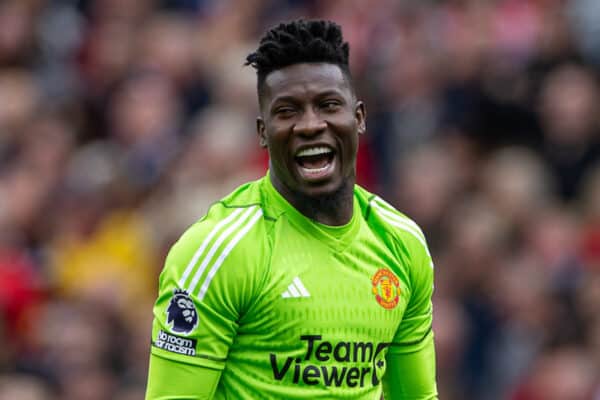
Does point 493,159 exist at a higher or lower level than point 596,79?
lower

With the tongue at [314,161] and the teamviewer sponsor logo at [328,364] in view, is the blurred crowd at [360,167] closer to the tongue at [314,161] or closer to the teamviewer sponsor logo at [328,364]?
the teamviewer sponsor logo at [328,364]

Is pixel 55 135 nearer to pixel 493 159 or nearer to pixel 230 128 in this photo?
pixel 230 128

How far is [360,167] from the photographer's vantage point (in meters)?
9.49

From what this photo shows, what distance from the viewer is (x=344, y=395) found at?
4406mm

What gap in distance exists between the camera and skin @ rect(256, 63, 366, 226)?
4.32 m

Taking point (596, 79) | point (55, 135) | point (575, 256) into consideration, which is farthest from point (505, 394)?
point (55, 135)

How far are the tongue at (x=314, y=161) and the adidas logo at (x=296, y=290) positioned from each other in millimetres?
356

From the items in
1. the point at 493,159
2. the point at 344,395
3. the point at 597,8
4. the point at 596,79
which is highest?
the point at 597,8

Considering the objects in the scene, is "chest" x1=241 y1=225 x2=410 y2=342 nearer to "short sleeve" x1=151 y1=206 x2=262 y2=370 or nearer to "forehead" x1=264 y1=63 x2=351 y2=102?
"short sleeve" x1=151 y1=206 x2=262 y2=370

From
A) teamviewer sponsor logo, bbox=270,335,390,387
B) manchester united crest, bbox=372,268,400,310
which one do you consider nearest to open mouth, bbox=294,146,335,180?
manchester united crest, bbox=372,268,400,310

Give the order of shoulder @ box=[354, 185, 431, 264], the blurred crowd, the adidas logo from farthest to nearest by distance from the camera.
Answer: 1. the blurred crowd
2. shoulder @ box=[354, 185, 431, 264]
3. the adidas logo

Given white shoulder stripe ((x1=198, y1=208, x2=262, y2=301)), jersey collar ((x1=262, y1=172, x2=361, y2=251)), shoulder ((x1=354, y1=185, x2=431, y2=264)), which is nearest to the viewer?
white shoulder stripe ((x1=198, y1=208, x2=262, y2=301))

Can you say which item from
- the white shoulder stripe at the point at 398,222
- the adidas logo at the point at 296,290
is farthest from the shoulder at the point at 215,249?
the white shoulder stripe at the point at 398,222

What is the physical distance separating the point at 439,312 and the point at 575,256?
0.99m
